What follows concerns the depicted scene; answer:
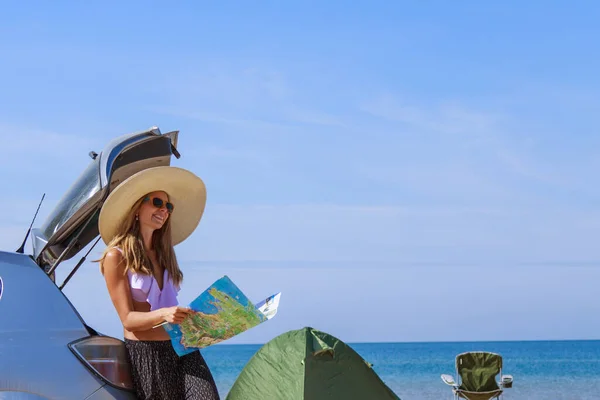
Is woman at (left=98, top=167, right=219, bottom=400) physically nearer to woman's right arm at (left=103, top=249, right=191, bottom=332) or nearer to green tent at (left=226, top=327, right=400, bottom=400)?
woman's right arm at (left=103, top=249, right=191, bottom=332)

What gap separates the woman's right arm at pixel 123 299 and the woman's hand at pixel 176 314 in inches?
1.4

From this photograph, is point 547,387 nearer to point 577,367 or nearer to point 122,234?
point 577,367

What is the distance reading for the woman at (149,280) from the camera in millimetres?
4246

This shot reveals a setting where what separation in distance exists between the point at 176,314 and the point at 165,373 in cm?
44

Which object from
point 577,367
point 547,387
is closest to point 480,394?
point 547,387

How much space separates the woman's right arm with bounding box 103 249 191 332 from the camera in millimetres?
4145

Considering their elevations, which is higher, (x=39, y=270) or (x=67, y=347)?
(x=39, y=270)

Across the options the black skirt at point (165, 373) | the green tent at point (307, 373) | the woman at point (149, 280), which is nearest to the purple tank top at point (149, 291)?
the woman at point (149, 280)

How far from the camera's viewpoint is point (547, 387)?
30234mm

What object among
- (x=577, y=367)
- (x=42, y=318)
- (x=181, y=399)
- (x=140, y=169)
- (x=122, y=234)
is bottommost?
(x=181, y=399)

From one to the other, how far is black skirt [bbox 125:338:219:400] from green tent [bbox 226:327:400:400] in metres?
1.89

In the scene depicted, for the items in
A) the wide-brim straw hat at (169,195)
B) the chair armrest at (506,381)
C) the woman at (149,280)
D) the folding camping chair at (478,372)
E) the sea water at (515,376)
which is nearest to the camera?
the woman at (149,280)

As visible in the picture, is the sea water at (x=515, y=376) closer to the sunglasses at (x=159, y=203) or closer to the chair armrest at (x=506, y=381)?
the chair armrest at (x=506, y=381)

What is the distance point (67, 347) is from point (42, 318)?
0.54 ft
